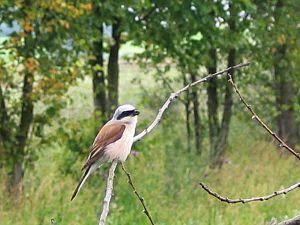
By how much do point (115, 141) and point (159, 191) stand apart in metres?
5.64

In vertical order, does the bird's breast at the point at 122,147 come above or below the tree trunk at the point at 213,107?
below

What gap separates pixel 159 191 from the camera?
1031cm

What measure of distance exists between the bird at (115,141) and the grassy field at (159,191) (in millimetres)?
2786

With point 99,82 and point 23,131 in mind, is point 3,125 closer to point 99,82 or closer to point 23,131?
point 23,131

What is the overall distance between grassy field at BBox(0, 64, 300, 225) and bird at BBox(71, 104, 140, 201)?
2.79m

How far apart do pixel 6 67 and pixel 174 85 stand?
8.16 meters

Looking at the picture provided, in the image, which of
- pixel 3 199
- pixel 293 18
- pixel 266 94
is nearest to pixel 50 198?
pixel 3 199

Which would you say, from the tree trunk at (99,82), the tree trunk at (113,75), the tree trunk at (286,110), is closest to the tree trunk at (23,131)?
the tree trunk at (99,82)

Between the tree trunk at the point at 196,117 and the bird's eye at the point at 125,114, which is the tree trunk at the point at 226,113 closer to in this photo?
the tree trunk at the point at 196,117

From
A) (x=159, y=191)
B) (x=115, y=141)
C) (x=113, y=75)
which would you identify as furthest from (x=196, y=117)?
(x=115, y=141)

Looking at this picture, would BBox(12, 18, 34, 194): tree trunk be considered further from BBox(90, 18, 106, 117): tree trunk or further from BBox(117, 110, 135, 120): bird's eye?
BBox(117, 110, 135, 120): bird's eye

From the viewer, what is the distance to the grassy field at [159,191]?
28.6ft

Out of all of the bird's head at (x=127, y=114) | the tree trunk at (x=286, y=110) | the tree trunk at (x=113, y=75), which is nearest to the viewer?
the bird's head at (x=127, y=114)

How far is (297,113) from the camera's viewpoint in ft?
57.5
